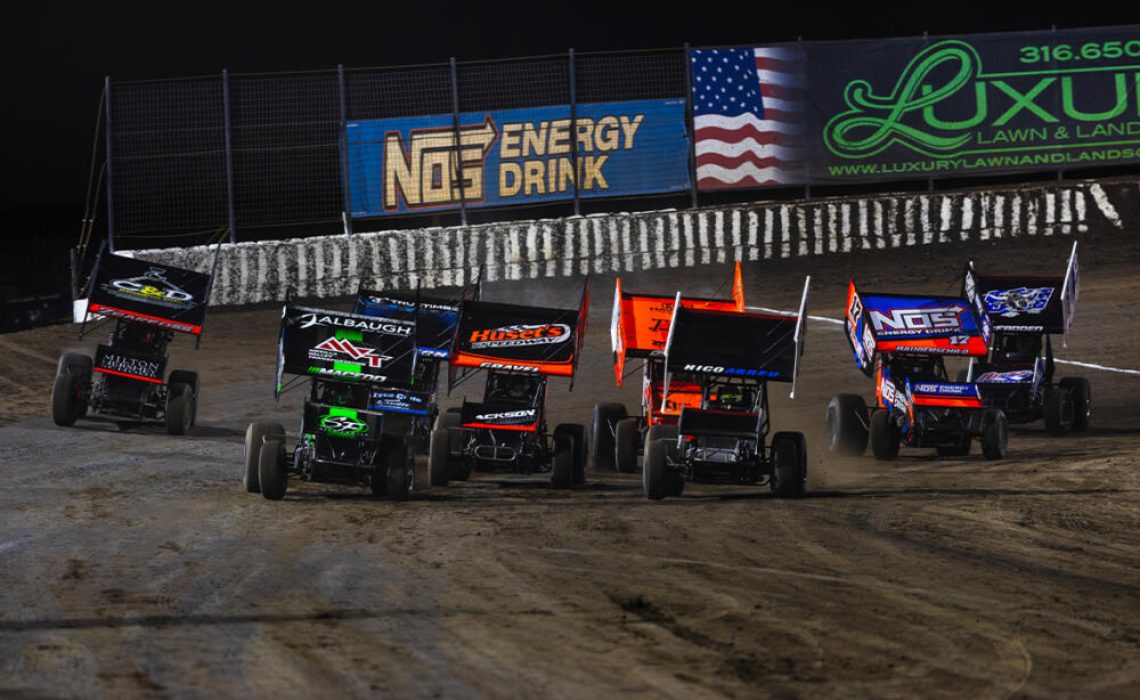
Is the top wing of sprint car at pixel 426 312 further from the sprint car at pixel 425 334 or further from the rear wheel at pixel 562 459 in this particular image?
the rear wheel at pixel 562 459

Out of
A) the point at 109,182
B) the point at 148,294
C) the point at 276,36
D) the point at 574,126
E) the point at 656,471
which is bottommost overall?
the point at 656,471

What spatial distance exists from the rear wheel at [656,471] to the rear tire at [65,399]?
728 cm

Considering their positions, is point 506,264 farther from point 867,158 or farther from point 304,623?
point 304,623

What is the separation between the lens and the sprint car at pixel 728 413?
48.5 ft

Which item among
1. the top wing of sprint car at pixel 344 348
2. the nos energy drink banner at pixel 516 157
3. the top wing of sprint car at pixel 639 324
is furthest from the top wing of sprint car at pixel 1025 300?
the nos energy drink banner at pixel 516 157

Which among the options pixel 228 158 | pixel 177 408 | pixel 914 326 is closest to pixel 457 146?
pixel 228 158

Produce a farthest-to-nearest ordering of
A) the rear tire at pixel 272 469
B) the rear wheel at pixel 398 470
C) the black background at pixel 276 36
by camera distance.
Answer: the black background at pixel 276 36 < the rear wheel at pixel 398 470 < the rear tire at pixel 272 469

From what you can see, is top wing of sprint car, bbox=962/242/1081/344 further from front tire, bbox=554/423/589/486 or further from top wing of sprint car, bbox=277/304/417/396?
top wing of sprint car, bbox=277/304/417/396

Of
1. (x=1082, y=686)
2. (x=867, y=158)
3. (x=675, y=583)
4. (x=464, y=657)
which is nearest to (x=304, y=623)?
(x=464, y=657)

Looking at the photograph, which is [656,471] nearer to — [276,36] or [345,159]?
[345,159]

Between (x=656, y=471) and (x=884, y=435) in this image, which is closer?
(x=656, y=471)

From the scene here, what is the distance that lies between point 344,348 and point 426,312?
3.06 metres

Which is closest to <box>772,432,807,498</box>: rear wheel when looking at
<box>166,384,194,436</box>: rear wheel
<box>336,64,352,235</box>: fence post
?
<box>166,384,194,436</box>: rear wheel

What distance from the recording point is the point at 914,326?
17.9 meters
